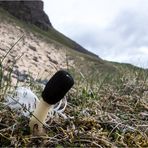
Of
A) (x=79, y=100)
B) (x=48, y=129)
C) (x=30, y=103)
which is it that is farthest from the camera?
(x=79, y=100)

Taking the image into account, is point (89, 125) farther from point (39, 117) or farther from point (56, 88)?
point (56, 88)

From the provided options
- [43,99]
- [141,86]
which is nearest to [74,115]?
[43,99]

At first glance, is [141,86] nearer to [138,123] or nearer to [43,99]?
[138,123]

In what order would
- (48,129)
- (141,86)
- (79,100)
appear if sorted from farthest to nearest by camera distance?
(141,86) < (79,100) < (48,129)

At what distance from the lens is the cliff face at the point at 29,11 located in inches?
2190

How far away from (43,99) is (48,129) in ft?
0.97

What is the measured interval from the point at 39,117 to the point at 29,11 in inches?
2389

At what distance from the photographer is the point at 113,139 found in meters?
3.47

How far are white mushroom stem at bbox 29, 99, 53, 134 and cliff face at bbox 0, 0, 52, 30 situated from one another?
51898mm

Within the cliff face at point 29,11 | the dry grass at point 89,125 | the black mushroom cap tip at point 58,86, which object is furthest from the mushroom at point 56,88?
the cliff face at point 29,11

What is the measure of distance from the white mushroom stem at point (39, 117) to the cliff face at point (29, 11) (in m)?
51.9

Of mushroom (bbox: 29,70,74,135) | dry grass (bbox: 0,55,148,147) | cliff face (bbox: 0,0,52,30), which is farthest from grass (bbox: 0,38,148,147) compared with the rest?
cliff face (bbox: 0,0,52,30)

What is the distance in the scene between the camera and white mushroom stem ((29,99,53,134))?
3.21 m

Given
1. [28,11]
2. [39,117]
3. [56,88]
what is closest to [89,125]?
[39,117]
